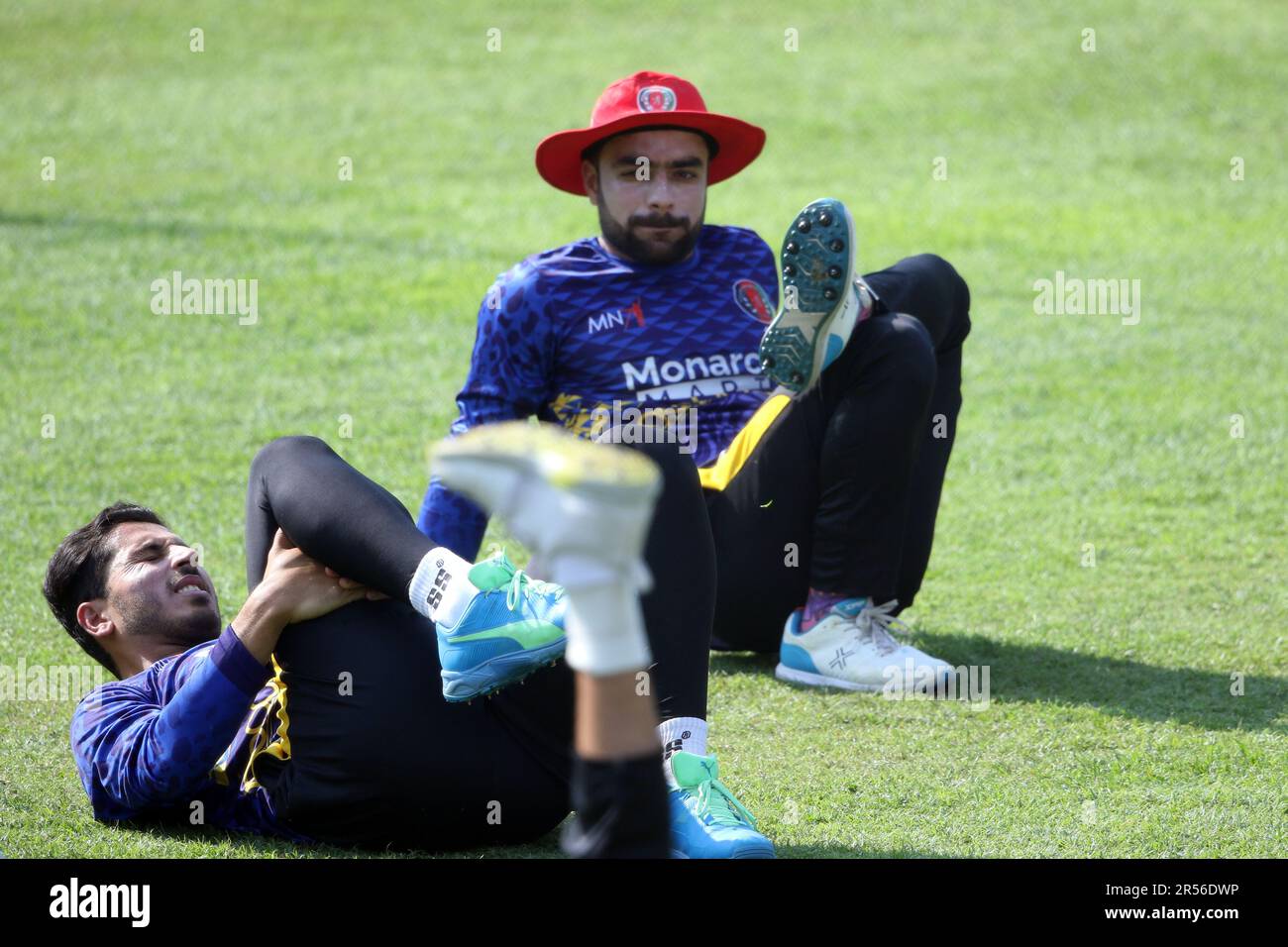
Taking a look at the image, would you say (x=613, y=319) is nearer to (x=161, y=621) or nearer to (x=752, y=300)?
(x=752, y=300)

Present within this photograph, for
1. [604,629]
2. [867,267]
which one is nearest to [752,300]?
[604,629]

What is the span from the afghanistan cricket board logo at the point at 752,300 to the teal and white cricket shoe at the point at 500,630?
71.9 inches

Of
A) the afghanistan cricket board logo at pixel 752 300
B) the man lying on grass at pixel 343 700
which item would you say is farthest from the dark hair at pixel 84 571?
the afghanistan cricket board logo at pixel 752 300

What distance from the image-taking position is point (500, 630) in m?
2.84

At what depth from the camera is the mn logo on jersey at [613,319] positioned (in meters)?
4.42

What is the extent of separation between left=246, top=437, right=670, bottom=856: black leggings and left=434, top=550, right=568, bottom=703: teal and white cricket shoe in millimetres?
144

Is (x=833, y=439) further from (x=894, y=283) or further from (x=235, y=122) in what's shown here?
(x=235, y=122)

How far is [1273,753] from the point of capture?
3695 mm

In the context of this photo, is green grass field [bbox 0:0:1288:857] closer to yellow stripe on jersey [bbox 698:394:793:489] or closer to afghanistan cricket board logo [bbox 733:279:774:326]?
yellow stripe on jersey [bbox 698:394:793:489]

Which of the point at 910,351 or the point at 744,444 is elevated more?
the point at 910,351

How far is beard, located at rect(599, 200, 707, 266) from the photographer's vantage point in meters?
4.48

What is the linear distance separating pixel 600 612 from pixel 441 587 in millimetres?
1179

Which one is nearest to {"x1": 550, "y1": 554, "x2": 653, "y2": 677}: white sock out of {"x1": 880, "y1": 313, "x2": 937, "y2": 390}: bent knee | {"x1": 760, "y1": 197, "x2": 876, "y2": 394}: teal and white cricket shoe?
{"x1": 760, "y1": 197, "x2": 876, "y2": 394}: teal and white cricket shoe

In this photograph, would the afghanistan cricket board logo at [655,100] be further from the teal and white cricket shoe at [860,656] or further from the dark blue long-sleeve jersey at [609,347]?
the teal and white cricket shoe at [860,656]
